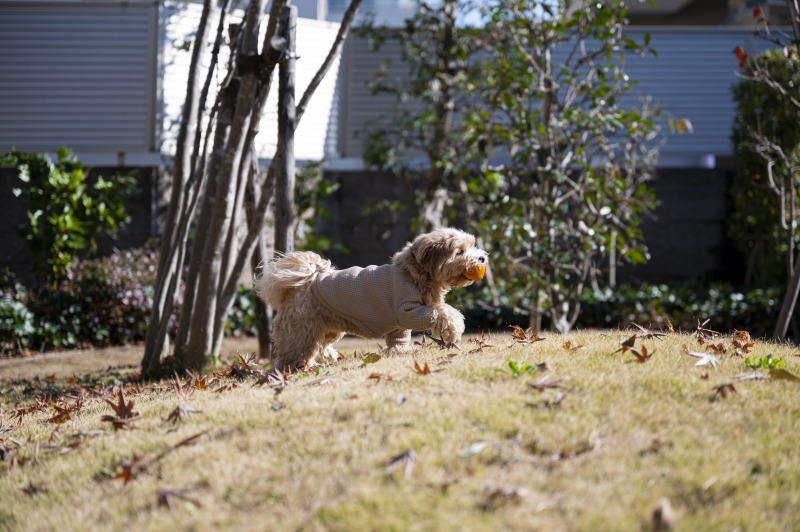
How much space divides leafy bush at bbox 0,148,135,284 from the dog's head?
6.94 metres

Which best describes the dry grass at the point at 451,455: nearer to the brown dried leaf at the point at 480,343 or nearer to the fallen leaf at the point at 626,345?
the fallen leaf at the point at 626,345

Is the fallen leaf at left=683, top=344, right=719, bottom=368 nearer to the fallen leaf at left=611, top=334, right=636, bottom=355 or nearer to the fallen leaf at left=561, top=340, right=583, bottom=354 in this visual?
the fallen leaf at left=611, top=334, right=636, bottom=355

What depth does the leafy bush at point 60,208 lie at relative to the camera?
11.6 metres

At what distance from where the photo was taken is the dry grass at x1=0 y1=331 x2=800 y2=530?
320 cm

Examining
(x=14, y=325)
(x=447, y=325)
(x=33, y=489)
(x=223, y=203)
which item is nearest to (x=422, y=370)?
(x=447, y=325)

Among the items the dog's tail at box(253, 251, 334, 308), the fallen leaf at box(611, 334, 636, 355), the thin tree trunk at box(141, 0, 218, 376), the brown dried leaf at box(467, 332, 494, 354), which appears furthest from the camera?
the thin tree trunk at box(141, 0, 218, 376)

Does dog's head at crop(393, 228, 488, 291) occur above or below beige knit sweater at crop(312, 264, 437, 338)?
above

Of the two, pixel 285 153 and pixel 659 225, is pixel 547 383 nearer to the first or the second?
pixel 285 153

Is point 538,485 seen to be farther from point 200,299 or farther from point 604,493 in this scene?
point 200,299

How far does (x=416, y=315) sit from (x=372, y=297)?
344 millimetres

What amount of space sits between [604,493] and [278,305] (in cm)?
353

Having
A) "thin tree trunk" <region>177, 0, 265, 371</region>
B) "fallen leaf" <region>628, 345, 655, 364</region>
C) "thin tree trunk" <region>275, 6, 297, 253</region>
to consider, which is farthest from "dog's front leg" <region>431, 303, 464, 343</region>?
"thin tree trunk" <region>177, 0, 265, 371</region>

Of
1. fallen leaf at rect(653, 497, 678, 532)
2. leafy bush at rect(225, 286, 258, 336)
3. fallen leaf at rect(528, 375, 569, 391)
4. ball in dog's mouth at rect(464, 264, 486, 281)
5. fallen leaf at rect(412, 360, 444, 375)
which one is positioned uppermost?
ball in dog's mouth at rect(464, 264, 486, 281)

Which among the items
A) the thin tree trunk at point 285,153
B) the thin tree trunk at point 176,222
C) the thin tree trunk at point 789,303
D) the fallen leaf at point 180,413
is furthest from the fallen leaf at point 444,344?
the thin tree trunk at point 789,303
